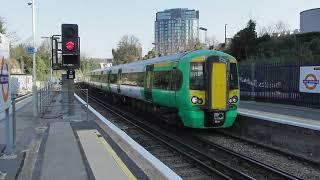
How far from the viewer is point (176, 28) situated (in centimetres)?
7475

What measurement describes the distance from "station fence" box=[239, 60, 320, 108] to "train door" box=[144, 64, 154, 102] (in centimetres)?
693

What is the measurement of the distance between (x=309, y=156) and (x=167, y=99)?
18.7 feet

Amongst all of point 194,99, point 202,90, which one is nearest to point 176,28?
point 202,90

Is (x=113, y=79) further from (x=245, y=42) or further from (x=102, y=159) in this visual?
(x=102, y=159)

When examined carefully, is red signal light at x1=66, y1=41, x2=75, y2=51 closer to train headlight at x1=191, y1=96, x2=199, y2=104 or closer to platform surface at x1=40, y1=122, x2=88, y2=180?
platform surface at x1=40, y1=122, x2=88, y2=180

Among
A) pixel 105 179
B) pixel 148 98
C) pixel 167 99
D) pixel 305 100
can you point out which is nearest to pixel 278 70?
pixel 305 100

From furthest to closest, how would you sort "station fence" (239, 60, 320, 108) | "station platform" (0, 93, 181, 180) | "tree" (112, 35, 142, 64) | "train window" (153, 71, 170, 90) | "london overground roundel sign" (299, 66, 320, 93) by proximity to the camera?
"tree" (112, 35, 142, 64), "station fence" (239, 60, 320, 108), "london overground roundel sign" (299, 66, 320, 93), "train window" (153, 71, 170, 90), "station platform" (0, 93, 181, 180)

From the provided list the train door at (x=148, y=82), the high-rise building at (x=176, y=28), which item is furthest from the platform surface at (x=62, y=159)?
the high-rise building at (x=176, y=28)

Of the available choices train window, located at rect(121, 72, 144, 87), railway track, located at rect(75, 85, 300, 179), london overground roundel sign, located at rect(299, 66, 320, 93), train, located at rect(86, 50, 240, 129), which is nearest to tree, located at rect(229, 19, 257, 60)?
train window, located at rect(121, 72, 144, 87)

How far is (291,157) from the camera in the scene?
11.8 meters

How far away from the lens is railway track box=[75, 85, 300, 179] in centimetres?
985

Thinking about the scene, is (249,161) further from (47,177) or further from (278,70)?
(278,70)

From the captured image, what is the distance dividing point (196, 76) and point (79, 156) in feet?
18.7

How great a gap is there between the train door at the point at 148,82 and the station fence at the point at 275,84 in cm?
693
